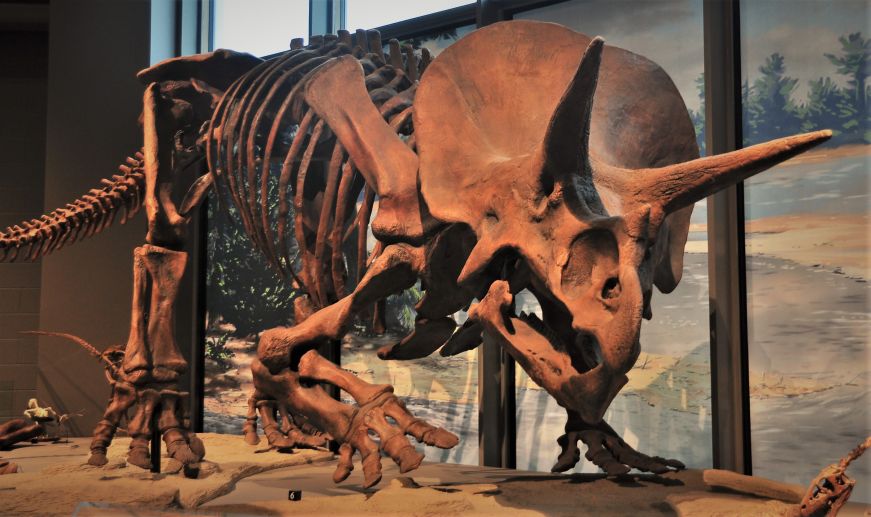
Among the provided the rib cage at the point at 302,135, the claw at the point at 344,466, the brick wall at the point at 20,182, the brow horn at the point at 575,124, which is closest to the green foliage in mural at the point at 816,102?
the rib cage at the point at 302,135

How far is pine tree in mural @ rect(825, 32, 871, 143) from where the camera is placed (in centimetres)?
462

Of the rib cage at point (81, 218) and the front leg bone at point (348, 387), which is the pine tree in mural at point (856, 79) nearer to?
the front leg bone at point (348, 387)

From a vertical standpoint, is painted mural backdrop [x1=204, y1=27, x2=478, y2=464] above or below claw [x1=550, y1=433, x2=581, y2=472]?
above

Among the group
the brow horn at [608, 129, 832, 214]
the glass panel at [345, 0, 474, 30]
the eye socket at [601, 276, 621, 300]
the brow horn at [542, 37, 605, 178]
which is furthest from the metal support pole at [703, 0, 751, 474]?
the eye socket at [601, 276, 621, 300]

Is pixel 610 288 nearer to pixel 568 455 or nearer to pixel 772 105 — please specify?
pixel 568 455

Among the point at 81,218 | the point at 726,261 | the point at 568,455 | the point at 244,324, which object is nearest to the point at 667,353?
the point at 726,261

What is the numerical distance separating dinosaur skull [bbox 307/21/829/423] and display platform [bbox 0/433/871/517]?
2.42ft

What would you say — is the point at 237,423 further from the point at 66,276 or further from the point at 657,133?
the point at 657,133

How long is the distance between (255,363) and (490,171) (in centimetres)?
146

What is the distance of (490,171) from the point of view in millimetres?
3184

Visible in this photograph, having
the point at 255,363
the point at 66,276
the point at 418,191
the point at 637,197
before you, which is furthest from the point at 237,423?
the point at 637,197

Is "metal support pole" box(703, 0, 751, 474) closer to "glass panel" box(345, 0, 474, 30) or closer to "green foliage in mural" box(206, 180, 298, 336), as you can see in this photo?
"glass panel" box(345, 0, 474, 30)

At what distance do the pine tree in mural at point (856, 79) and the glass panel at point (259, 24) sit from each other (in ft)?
13.8

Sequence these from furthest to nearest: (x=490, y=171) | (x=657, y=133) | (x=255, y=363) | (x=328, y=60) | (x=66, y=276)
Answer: (x=66, y=276)
(x=328, y=60)
(x=255, y=363)
(x=657, y=133)
(x=490, y=171)
